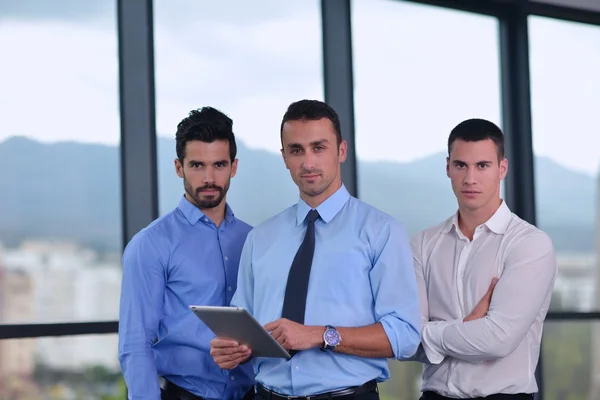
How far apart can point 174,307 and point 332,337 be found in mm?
637

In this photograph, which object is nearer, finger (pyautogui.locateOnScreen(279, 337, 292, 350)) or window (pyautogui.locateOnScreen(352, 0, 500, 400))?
finger (pyautogui.locateOnScreen(279, 337, 292, 350))

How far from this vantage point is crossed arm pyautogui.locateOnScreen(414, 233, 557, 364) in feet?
8.05

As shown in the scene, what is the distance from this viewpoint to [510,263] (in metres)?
2.54

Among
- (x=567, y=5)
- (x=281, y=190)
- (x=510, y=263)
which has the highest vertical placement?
(x=567, y=5)

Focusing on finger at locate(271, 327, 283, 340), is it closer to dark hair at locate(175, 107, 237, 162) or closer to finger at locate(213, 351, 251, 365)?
finger at locate(213, 351, 251, 365)

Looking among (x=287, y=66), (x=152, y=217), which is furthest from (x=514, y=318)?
(x=287, y=66)

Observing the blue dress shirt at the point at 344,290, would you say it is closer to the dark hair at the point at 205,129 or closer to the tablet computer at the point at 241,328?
the tablet computer at the point at 241,328

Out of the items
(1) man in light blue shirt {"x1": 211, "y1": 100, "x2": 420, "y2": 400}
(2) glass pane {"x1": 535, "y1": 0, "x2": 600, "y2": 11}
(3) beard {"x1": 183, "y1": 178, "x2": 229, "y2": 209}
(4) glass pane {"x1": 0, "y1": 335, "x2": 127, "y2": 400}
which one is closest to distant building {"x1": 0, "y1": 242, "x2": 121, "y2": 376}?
(4) glass pane {"x1": 0, "y1": 335, "x2": 127, "y2": 400}

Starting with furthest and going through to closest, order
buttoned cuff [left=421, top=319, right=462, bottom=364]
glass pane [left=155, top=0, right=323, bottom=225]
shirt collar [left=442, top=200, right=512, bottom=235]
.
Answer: glass pane [left=155, top=0, right=323, bottom=225]
shirt collar [left=442, top=200, right=512, bottom=235]
buttoned cuff [left=421, top=319, right=462, bottom=364]

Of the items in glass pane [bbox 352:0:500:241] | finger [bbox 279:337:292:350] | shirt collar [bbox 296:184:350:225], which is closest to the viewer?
finger [bbox 279:337:292:350]

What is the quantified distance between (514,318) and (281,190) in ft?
6.10

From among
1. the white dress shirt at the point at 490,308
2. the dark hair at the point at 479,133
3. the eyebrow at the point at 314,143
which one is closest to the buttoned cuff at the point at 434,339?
the white dress shirt at the point at 490,308

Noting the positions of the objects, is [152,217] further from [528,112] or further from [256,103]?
[528,112]

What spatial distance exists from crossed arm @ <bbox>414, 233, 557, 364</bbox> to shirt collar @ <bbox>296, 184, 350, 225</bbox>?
1.59ft
